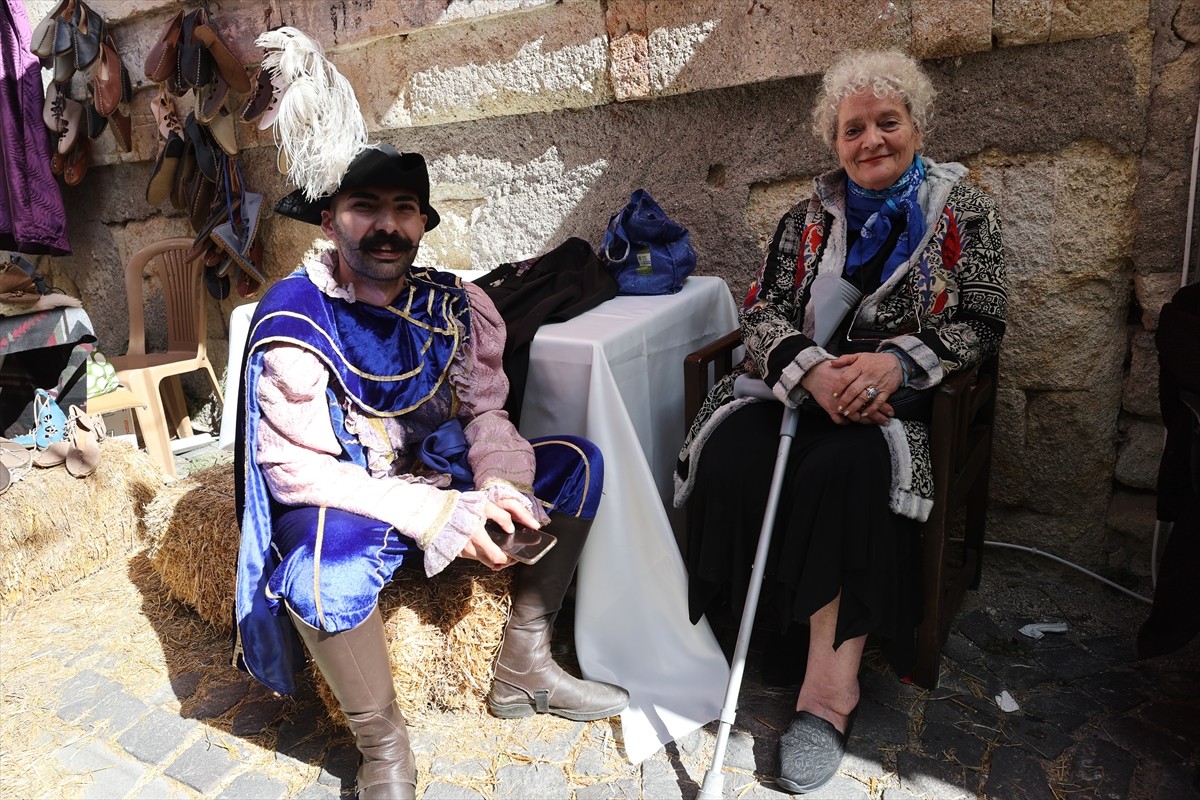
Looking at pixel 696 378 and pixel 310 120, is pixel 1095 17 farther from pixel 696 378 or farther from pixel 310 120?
pixel 310 120

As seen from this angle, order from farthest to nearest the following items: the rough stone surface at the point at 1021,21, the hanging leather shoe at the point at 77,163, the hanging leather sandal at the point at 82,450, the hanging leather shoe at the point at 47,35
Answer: the hanging leather shoe at the point at 77,163 < the hanging leather shoe at the point at 47,35 < the hanging leather sandal at the point at 82,450 < the rough stone surface at the point at 1021,21

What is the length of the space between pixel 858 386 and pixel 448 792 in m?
1.44

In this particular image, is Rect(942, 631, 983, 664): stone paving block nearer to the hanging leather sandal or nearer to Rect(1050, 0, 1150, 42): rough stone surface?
Rect(1050, 0, 1150, 42): rough stone surface

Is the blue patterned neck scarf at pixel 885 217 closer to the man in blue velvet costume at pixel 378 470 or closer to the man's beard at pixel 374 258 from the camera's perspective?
the man in blue velvet costume at pixel 378 470

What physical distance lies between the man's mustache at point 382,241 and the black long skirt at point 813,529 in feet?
3.24

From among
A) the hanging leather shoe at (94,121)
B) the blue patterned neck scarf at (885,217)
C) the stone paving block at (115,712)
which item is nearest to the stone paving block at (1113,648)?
the blue patterned neck scarf at (885,217)

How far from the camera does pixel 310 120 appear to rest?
1.99 m

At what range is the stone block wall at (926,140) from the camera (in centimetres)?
251

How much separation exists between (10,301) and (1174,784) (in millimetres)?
4070

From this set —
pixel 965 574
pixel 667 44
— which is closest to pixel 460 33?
pixel 667 44

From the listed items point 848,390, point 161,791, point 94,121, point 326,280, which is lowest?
point 161,791

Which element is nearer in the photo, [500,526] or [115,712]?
[500,526]

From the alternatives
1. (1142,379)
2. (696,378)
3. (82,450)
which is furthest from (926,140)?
(82,450)

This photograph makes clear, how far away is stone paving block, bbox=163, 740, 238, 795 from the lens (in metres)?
2.11
